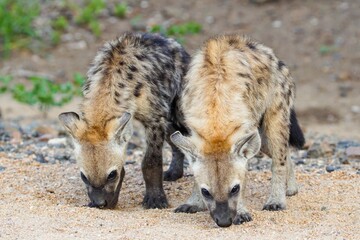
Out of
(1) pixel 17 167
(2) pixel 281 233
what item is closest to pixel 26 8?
(1) pixel 17 167

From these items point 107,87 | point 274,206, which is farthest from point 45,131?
point 274,206

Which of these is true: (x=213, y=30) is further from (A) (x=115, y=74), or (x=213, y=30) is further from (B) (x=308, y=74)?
(A) (x=115, y=74)

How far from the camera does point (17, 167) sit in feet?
27.3

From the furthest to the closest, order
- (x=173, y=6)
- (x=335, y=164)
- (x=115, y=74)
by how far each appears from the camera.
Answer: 1. (x=173, y=6)
2. (x=335, y=164)
3. (x=115, y=74)

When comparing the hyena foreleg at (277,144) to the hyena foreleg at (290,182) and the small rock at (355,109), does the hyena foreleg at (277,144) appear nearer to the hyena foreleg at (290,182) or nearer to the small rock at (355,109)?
the hyena foreleg at (290,182)

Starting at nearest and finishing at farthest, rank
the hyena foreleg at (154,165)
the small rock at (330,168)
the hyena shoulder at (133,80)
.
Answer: the hyena shoulder at (133,80) < the hyena foreleg at (154,165) < the small rock at (330,168)

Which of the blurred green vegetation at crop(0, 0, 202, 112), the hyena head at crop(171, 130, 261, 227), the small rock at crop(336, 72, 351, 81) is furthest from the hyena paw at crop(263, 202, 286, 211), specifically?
the blurred green vegetation at crop(0, 0, 202, 112)

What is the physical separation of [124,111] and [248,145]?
1105 mm

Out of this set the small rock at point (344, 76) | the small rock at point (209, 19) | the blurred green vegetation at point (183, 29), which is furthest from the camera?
the small rock at point (209, 19)

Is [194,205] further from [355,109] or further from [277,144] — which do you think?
[355,109]

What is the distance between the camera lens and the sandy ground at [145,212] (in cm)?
624

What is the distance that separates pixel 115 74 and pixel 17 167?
1583mm

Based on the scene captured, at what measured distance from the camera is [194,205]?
714cm

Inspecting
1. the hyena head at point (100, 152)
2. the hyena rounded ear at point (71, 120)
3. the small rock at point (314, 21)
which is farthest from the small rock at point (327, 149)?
the small rock at point (314, 21)
